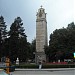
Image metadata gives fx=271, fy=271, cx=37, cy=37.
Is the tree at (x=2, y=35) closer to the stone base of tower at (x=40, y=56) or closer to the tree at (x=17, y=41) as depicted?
the tree at (x=17, y=41)

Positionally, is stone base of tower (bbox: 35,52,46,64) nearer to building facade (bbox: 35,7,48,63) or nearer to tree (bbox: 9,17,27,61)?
building facade (bbox: 35,7,48,63)

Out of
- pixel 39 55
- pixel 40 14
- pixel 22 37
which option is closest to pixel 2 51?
pixel 22 37

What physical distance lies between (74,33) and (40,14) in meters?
17.6

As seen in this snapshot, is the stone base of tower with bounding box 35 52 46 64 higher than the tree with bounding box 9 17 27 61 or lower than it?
lower

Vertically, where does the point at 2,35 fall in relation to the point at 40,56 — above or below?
above

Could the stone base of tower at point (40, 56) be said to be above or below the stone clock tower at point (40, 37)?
below

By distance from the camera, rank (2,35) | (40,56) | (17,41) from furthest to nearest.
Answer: (40,56) → (2,35) → (17,41)

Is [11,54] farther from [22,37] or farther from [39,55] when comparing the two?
[39,55]

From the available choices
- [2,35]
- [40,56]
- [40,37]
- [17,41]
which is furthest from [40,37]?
[2,35]

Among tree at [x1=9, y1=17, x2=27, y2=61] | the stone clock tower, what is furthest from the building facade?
tree at [x1=9, y1=17, x2=27, y2=61]

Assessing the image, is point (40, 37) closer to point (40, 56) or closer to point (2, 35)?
point (40, 56)

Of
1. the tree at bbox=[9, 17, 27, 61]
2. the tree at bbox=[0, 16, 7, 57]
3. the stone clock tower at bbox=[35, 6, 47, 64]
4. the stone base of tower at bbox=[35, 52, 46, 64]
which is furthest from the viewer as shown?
the stone base of tower at bbox=[35, 52, 46, 64]

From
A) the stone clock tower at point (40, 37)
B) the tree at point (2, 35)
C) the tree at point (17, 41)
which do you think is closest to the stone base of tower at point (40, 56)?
the stone clock tower at point (40, 37)

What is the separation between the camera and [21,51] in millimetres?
77125
